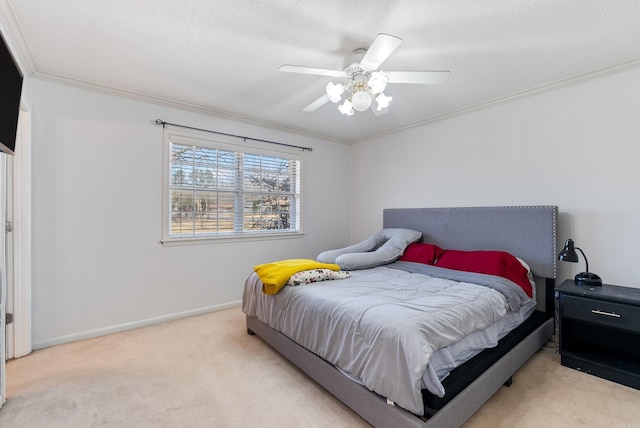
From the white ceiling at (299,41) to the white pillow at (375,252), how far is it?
1.63 metres

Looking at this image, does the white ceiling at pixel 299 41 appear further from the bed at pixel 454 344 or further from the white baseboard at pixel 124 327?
the white baseboard at pixel 124 327

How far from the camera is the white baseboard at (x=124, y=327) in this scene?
2670 millimetres

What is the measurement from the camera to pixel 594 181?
2.64m

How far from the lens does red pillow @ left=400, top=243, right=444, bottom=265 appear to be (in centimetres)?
330

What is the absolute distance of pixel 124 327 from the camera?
300cm

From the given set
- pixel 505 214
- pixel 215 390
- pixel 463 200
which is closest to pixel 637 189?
pixel 505 214

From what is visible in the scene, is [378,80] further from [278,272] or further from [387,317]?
[278,272]

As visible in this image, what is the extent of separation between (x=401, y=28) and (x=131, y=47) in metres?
2.01

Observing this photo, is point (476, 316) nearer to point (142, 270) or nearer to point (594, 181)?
point (594, 181)

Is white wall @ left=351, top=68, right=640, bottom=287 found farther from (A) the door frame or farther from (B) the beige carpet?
(A) the door frame

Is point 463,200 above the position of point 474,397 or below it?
above

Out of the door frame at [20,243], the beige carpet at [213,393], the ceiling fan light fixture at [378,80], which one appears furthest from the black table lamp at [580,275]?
the door frame at [20,243]

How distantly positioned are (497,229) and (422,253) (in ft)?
2.65

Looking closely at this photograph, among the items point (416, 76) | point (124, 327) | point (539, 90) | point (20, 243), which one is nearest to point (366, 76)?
point (416, 76)
